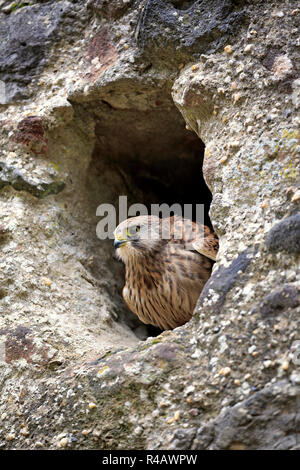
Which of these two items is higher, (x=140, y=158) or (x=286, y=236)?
(x=140, y=158)

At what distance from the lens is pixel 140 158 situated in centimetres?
515

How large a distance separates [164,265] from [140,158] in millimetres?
1457

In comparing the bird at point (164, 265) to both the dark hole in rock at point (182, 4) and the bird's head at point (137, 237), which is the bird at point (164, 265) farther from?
the dark hole in rock at point (182, 4)

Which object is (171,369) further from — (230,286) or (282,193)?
(282,193)

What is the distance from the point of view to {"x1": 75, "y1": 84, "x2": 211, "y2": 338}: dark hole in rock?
426cm

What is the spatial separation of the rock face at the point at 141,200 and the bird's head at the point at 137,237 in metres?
0.39

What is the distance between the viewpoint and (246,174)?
3.09 m

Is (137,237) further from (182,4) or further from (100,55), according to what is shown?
(182,4)

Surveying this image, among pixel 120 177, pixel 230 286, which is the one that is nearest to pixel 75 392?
pixel 230 286

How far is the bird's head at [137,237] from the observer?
13.7 ft

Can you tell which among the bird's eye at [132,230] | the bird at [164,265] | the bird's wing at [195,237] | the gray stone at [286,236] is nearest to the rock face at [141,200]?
the gray stone at [286,236]

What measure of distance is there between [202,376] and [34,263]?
176 centimetres

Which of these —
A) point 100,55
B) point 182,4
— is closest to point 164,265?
→ point 100,55

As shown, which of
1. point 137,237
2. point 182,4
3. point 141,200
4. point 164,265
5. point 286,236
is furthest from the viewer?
point 141,200
